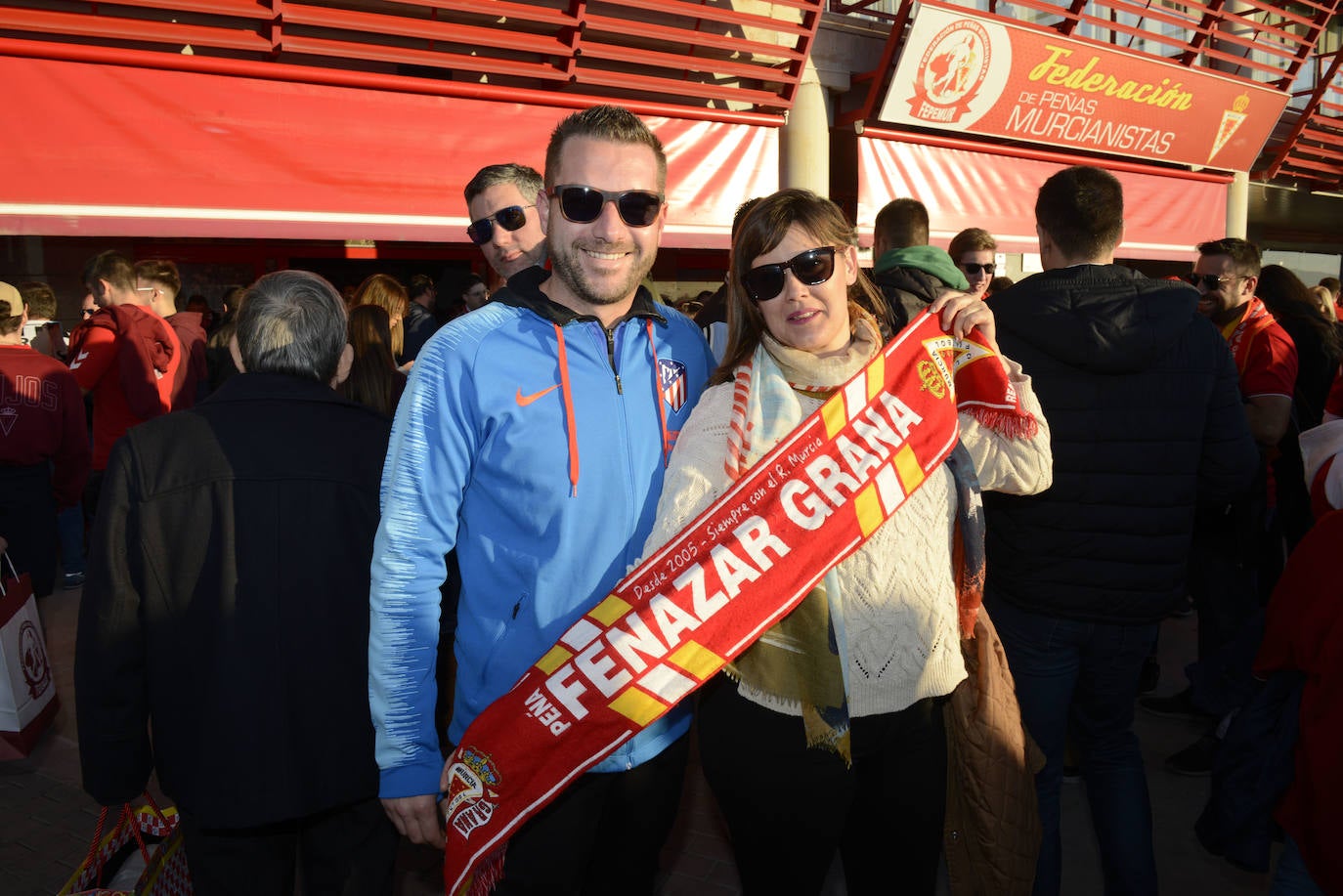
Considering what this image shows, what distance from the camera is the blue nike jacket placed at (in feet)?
5.96

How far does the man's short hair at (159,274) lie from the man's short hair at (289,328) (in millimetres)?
4587

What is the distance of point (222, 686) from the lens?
2041 millimetres

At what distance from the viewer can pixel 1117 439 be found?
2521 mm

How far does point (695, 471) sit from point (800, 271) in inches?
19.9

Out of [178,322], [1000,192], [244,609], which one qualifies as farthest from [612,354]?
[1000,192]

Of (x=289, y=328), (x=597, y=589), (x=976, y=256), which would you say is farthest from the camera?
(x=976, y=256)

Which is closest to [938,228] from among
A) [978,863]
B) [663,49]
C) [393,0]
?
[663,49]

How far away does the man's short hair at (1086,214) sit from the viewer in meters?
2.64

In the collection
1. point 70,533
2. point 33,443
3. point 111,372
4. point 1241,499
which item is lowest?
point 70,533

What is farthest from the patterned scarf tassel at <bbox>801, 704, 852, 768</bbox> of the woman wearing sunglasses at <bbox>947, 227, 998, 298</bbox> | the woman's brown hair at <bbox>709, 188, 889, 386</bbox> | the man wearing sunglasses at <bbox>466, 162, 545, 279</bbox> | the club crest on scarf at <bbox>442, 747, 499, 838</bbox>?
the woman wearing sunglasses at <bbox>947, 227, 998, 298</bbox>

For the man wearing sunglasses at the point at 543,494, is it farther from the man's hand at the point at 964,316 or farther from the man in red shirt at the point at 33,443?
the man in red shirt at the point at 33,443

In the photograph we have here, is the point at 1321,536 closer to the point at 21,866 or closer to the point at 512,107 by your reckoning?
the point at 21,866

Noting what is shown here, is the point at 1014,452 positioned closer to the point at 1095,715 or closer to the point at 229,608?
the point at 1095,715

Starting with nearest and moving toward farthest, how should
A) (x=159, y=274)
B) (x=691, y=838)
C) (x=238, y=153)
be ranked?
(x=691, y=838) < (x=238, y=153) < (x=159, y=274)
